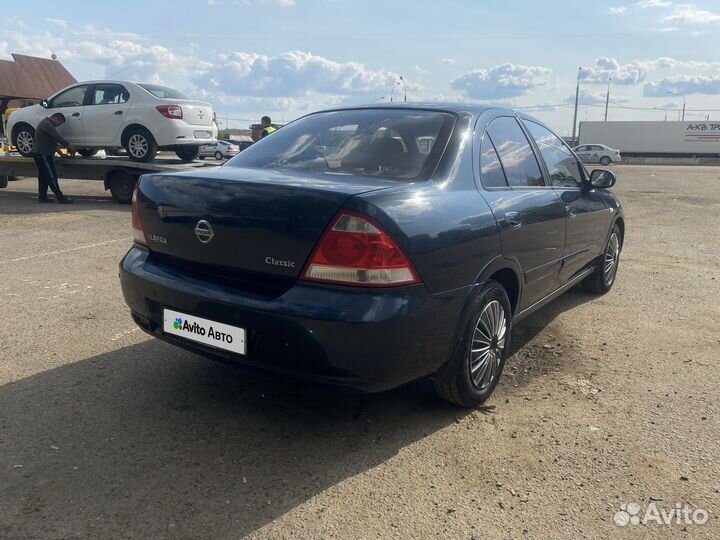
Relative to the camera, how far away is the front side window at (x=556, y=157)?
423cm

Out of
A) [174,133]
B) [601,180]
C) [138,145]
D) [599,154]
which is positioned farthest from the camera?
[599,154]

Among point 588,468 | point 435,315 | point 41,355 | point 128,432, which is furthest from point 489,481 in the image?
point 41,355

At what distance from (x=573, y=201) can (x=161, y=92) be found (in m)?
9.05

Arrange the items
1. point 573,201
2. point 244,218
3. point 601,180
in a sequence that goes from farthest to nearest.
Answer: point 601,180 → point 573,201 → point 244,218

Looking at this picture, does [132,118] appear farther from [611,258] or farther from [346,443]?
[346,443]

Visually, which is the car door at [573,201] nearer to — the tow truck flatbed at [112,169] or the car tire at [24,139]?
the tow truck flatbed at [112,169]

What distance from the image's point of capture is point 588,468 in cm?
267

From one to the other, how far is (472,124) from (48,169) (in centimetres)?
1068

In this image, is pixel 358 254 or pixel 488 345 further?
pixel 488 345

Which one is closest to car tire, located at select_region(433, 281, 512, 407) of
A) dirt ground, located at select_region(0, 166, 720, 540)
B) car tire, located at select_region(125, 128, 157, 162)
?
dirt ground, located at select_region(0, 166, 720, 540)

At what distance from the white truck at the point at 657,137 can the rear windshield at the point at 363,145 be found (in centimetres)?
4975

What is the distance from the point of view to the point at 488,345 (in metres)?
3.21

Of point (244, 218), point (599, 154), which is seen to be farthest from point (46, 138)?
point (599, 154)

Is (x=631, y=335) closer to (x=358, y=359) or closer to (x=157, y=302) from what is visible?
(x=358, y=359)
